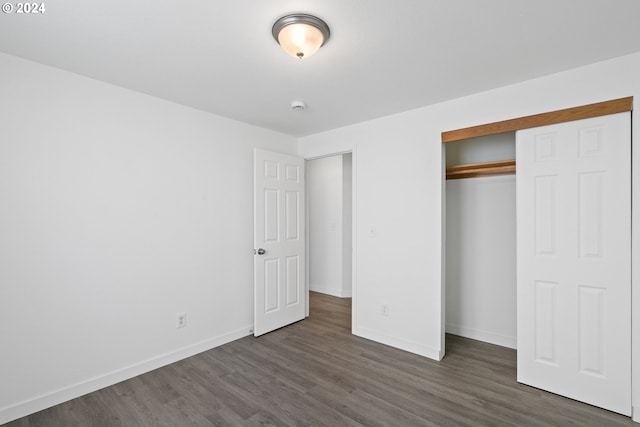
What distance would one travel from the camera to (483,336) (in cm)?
322

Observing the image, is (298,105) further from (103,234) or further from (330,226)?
(330,226)

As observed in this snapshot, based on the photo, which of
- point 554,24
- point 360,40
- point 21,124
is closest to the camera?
point 554,24

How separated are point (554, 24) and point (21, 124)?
3.43m

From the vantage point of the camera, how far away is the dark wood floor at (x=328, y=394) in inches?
78.2

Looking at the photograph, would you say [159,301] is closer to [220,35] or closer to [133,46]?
[133,46]

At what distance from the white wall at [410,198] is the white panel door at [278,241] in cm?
74

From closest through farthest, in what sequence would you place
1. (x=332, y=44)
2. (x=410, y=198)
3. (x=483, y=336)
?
(x=332, y=44), (x=410, y=198), (x=483, y=336)

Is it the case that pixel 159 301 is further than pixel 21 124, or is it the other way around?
pixel 159 301

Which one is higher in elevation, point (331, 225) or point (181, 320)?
point (331, 225)

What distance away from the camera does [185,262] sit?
9.54 ft

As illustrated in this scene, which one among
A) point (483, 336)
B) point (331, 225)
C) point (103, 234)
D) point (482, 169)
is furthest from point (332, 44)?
point (331, 225)

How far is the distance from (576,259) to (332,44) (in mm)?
2293

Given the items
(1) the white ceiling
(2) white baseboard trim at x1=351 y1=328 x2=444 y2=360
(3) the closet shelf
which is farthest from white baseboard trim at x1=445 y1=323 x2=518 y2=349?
(1) the white ceiling

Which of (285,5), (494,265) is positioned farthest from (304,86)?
(494,265)
